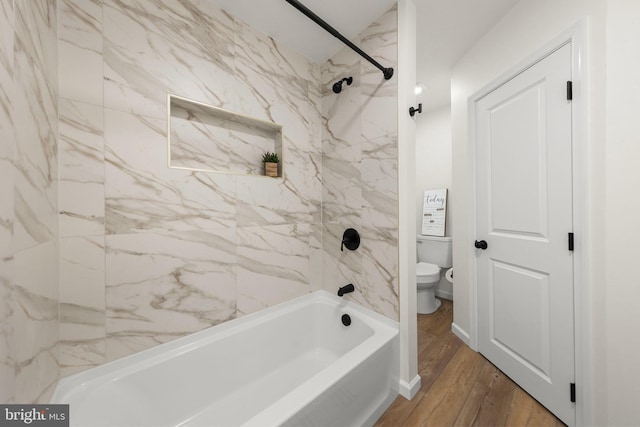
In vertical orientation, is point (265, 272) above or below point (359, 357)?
above

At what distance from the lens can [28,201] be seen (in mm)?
688

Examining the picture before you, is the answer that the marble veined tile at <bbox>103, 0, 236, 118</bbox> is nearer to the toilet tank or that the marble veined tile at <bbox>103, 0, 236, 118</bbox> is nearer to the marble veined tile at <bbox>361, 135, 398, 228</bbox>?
the marble veined tile at <bbox>361, 135, 398, 228</bbox>

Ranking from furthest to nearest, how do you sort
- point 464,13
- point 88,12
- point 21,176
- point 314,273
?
point 314,273 < point 464,13 < point 88,12 < point 21,176

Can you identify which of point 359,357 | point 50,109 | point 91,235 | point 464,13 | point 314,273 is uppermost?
point 464,13

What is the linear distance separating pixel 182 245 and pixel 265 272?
551 millimetres

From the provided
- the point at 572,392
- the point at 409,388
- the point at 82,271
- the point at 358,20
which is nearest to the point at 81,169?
the point at 82,271

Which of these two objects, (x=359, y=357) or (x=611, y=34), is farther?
(x=359, y=357)

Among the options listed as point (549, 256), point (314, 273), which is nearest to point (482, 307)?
point (549, 256)

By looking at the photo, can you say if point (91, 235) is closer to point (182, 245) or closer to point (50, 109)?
point (182, 245)

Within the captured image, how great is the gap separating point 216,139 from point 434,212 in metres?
2.63

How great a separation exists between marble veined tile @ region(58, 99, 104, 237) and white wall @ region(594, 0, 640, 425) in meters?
2.28

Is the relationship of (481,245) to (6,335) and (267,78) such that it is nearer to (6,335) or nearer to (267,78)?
(267,78)

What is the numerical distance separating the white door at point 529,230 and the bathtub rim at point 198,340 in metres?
0.82

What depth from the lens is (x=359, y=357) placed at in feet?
3.61
